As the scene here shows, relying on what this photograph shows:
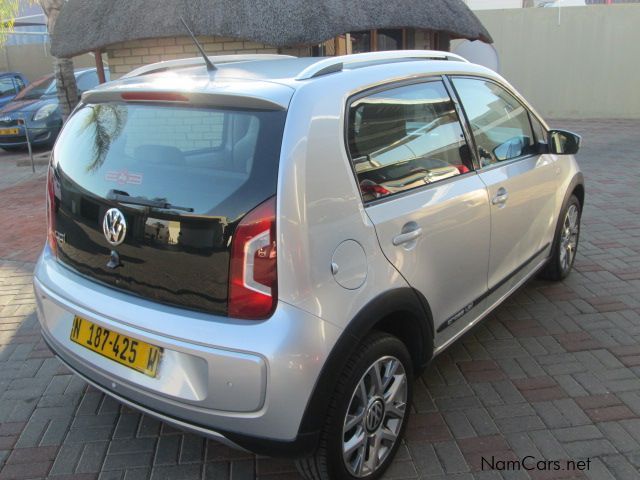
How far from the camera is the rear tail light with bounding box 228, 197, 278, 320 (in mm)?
2037

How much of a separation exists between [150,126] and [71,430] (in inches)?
61.7

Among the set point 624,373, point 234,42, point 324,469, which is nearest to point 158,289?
point 324,469

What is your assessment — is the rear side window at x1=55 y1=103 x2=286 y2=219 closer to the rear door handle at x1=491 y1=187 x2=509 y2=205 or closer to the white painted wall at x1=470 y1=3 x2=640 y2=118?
the rear door handle at x1=491 y1=187 x2=509 y2=205

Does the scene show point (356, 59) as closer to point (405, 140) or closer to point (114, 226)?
point (405, 140)

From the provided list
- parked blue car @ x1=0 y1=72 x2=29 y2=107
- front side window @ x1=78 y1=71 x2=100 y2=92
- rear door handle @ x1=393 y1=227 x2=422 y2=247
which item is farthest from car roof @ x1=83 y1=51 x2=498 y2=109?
parked blue car @ x1=0 y1=72 x2=29 y2=107

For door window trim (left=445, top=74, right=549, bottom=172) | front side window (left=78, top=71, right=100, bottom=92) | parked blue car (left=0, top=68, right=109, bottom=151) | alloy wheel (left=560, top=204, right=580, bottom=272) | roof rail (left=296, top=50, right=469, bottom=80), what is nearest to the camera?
roof rail (left=296, top=50, right=469, bottom=80)

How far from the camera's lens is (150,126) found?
7.97 ft

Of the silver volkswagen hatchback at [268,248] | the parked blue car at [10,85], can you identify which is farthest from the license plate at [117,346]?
the parked blue car at [10,85]

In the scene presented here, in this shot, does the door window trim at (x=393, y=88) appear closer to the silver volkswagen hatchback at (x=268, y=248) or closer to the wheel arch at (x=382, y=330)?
the silver volkswagen hatchback at (x=268, y=248)

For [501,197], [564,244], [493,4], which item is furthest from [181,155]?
[493,4]

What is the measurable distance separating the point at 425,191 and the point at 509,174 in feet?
2.92

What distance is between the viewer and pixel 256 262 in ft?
6.74

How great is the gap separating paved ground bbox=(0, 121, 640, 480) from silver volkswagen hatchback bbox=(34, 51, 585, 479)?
36 centimetres

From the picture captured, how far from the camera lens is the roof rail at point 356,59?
236 cm
